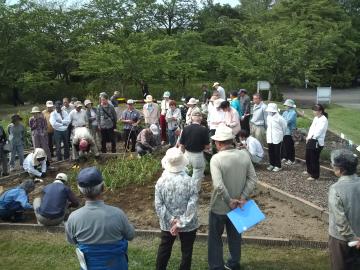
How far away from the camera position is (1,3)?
2989 centimetres

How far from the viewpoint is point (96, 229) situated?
13.0ft

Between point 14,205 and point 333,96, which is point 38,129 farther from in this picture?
point 333,96

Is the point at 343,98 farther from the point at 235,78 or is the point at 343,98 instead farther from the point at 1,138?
the point at 1,138

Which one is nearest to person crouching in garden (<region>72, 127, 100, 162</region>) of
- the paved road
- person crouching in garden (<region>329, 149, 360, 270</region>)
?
person crouching in garden (<region>329, 149, 360, 270</region>)

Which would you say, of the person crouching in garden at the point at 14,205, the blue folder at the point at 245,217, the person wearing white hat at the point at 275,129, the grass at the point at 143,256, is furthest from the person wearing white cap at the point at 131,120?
the blue folder at the point at 245,217

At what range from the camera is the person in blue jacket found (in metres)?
10.9

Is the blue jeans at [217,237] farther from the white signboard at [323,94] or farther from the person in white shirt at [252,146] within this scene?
the white signboard at [323,94]

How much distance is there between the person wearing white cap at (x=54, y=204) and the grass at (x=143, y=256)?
319 mm

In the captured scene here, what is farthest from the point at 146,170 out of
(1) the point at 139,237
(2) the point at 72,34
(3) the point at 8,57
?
(2) the point at 72,34

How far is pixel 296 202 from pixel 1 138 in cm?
703

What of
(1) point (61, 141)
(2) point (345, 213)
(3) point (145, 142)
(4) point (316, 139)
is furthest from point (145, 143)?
(2) point (345, 213)

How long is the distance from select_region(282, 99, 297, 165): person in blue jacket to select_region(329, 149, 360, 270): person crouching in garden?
20.9 feet

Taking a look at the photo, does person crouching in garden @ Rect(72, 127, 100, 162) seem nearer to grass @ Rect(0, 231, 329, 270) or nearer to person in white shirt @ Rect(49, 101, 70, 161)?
person in white shirt @ Rect(49, 101, 70, 161)

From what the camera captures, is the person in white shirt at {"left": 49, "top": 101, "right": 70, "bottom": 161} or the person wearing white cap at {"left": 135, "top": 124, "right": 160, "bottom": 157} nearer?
the person wearing white cap at {"left": 135, "top": 124, "right": 160, "bottom": 157}
